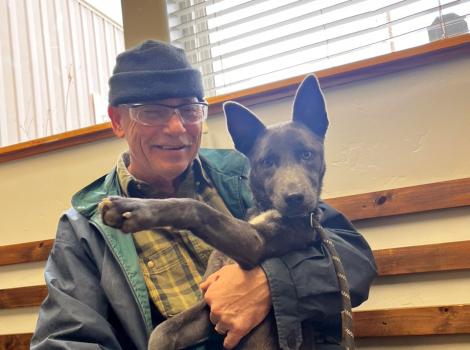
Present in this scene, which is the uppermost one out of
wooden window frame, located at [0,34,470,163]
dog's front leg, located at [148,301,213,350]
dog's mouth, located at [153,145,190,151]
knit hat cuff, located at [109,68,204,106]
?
wooden window frame, located at [0,34,470,163]

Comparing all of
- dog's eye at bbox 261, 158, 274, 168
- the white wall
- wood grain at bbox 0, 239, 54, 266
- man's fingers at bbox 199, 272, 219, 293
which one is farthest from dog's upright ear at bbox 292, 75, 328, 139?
wood grain at bbox 0, 239, 54, 266

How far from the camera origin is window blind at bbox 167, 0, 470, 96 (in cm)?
158

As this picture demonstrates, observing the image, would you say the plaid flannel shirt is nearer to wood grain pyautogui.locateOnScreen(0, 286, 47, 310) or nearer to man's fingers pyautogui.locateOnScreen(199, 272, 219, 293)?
man's fingers pyautogui.locateOnScreen(199, 272, 219, 293)

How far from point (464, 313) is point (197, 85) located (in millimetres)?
957

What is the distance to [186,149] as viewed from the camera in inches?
43.7

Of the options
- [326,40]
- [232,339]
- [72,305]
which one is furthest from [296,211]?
[326,40]

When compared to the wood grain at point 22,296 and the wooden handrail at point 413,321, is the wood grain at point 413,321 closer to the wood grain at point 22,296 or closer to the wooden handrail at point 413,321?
the wooden handrail at point 413,321

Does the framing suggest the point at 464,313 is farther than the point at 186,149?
Yes

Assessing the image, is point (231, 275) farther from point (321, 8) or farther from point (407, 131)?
point (321, 8)

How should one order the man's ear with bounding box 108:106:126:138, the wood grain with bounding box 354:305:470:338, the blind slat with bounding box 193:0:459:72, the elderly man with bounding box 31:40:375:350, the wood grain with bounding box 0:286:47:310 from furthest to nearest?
the wood grain with bounding box 0:286:47:310, the blind slat with bounding box 193:0:459:72, the wood grain with bounding box 354:305:470:338, the man's ear with bounding box 108:106:126:138, the elderly man with bounding box 31:40:375:350

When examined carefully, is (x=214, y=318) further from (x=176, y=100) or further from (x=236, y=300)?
(x=176, y=100)

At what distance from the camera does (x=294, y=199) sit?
92cm

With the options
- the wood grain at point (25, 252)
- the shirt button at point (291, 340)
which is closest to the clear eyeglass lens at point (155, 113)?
the shirt button at point (291, 340)

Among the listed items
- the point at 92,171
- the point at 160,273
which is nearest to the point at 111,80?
the point at 160,273
